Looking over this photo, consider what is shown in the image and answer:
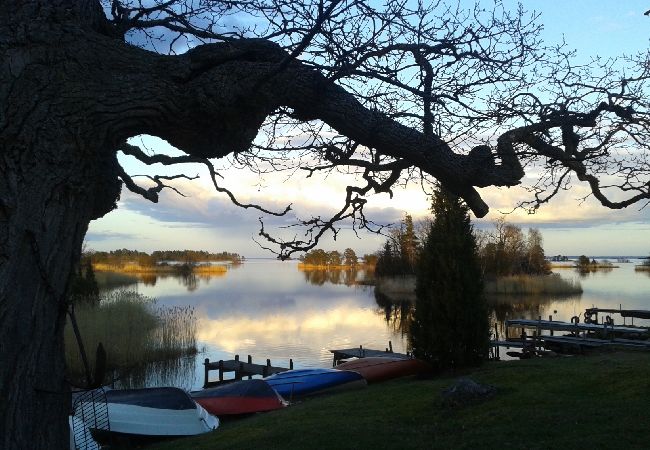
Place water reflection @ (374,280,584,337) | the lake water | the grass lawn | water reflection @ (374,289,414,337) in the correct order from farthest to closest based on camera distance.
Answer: water reflection @ (374,280,584,337)
water reflection @ (374,289,414,337)
the lake water
the grass lawn

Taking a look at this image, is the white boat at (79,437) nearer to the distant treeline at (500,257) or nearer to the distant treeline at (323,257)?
the distant treeline at (323,257)

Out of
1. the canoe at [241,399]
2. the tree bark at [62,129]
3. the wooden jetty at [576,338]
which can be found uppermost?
the tree bark at [62,129]

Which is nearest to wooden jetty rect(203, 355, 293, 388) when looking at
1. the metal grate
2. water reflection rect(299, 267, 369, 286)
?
the metal grate

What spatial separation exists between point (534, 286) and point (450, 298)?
34800mm

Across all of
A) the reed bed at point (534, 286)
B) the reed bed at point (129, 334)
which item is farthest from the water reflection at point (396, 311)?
the reed bed at point (129, 334)

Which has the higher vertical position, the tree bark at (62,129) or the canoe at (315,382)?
the tree bark at (62,129)

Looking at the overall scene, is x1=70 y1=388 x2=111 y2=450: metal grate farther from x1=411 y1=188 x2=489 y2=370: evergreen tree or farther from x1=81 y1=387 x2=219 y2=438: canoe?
x1=411 y1=188 x2=489 y2=370: evergreen tree

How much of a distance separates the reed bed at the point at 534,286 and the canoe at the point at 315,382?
33.7 meters

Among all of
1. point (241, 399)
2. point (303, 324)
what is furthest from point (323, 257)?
point (303, 324)

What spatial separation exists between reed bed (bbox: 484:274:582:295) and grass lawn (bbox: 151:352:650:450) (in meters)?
36.2

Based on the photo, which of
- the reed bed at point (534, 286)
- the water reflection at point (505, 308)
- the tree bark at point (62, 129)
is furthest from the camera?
the reed bed at point (534, 286)

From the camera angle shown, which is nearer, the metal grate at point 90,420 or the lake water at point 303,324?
the metal grate at point 90,420

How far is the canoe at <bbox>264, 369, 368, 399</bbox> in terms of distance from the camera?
15919 millimetres

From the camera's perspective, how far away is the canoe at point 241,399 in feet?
45.8
